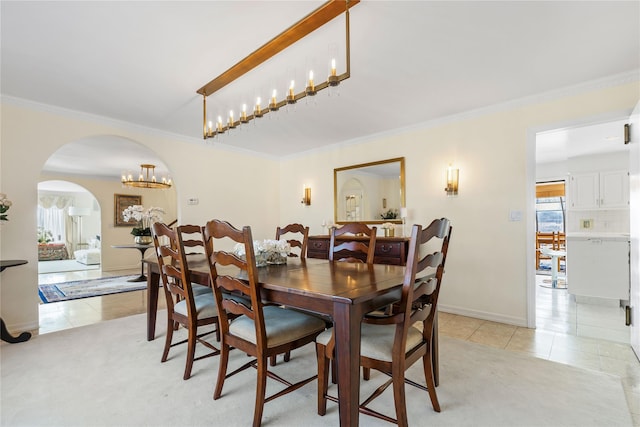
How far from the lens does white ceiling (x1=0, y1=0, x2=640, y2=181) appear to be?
1.83 metres

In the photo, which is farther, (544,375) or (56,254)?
(56,254)

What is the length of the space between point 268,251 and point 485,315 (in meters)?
2.61

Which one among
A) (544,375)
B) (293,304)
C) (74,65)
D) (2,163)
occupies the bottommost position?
(544,375)

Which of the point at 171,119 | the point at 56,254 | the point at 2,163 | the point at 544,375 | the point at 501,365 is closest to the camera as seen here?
the point at 544,375

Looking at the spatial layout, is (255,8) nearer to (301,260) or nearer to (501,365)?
(301,260)

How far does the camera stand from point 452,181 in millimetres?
3555

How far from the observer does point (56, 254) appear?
924 cm

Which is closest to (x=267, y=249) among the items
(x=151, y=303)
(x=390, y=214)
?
(x=151, y=303)

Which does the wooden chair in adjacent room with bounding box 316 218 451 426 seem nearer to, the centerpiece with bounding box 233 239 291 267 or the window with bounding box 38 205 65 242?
the centerpiece with bounding box 233 239 291 267

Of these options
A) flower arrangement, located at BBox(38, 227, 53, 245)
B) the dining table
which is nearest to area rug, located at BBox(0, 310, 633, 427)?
the dining table

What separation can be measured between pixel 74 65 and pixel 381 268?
2.88 m

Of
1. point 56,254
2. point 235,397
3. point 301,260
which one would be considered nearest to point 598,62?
point 301,260

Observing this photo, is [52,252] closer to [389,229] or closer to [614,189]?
[389,229]

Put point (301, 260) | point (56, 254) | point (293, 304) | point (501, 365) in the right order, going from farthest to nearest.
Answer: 1. point (56, 254)
2. point (301, 260)
3. point (501, 365)
4. point (293, 304)
